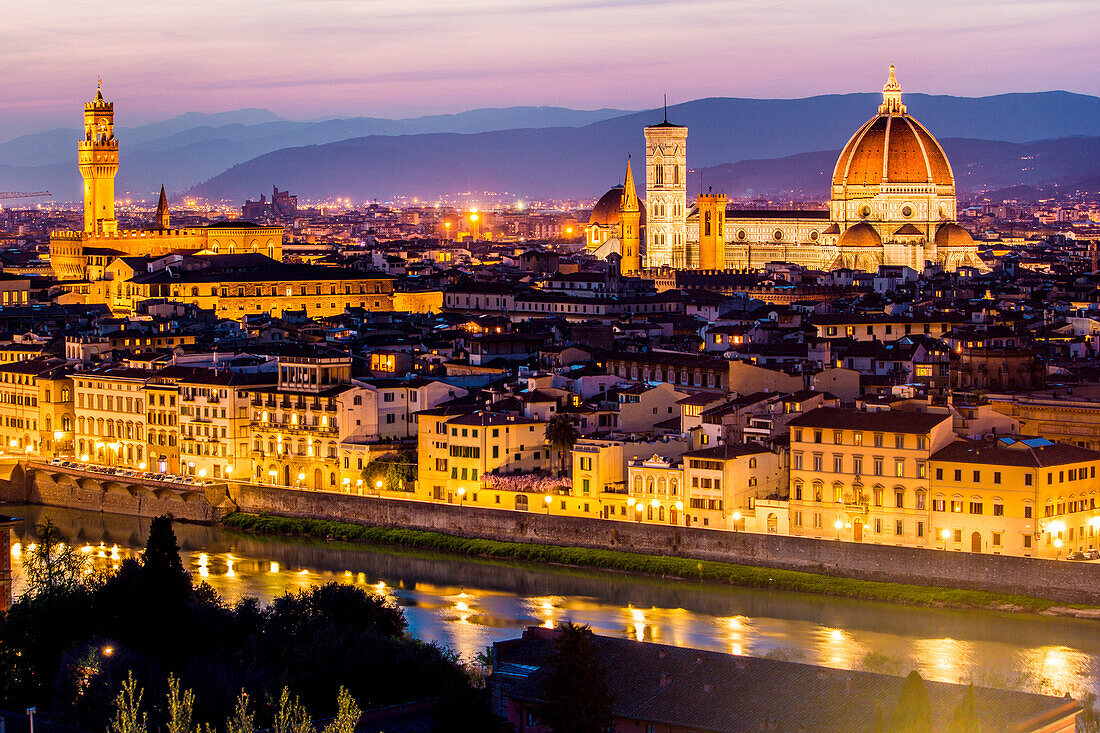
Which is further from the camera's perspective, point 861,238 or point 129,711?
point 861,238

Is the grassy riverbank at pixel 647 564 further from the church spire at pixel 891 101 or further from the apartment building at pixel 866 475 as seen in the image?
the church spire at pixel 891 101

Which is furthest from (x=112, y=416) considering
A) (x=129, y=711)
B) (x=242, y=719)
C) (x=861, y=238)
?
(x=861, y=238)

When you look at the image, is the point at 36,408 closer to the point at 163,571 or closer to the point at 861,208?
the point at 163,571

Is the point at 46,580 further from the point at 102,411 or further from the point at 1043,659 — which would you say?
the point at 102,411

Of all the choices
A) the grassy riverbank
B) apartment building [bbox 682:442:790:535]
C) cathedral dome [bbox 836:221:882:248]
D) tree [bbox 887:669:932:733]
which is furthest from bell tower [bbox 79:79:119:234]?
tree [bbox 887:669:932:733]

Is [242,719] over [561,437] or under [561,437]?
under

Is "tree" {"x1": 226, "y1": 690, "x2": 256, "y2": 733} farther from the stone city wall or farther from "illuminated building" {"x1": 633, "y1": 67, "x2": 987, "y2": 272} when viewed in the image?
"illuminated building" {"x1": 633, "y1": 67, "x2": 987, "y2": 272}

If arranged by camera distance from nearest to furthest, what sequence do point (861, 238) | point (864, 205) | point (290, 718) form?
point (290, 718)
point (861, 238)
point (864, 205)

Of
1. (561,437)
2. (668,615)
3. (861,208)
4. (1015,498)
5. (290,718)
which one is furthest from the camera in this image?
(861,208)

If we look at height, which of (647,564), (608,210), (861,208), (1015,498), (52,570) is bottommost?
(647,564)
